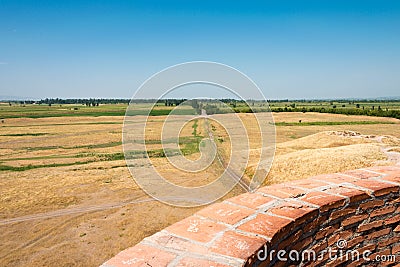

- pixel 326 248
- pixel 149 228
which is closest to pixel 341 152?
pixel 149 228

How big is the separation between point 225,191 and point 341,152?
4.84 metres

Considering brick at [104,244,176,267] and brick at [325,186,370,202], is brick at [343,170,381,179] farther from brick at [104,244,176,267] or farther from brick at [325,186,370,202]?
brick at [104,244,176,267]

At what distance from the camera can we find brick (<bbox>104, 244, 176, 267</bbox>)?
1.11 m

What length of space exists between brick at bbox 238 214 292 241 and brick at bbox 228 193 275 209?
0.43 ft

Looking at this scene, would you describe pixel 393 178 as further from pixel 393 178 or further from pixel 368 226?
pixel 368 226

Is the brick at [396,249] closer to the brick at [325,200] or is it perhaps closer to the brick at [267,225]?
the brick at [325,200]

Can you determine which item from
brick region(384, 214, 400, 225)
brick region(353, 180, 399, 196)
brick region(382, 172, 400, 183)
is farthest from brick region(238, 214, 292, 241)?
brick region(382, 172, 400, 183)

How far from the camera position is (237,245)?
123 cm

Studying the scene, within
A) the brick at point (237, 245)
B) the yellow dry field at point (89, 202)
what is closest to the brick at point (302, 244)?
the brick at point (237, 245)

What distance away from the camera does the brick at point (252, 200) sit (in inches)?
63.8

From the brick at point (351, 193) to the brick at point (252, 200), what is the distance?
15.3 inches

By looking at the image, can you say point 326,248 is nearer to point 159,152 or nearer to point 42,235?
point 42,235

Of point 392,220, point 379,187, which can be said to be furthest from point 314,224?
point 392,220

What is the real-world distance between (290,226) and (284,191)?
420 mm
